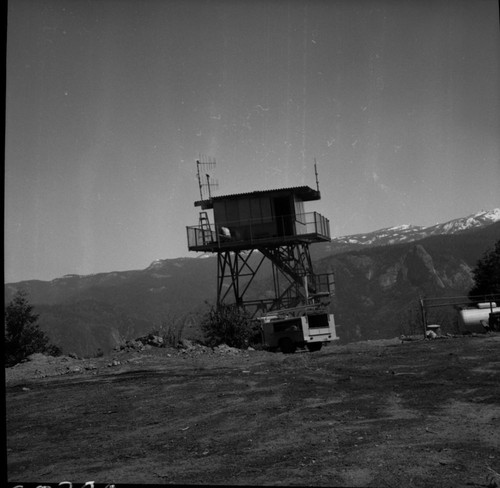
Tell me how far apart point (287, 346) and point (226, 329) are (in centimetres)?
315

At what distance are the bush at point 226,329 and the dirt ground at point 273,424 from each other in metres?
7.58

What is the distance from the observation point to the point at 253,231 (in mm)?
32344

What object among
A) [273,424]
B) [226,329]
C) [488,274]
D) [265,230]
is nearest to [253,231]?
[265,230]

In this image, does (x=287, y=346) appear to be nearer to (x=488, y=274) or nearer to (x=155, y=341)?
(x=155, y=341)

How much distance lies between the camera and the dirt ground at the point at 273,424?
605 centimetres

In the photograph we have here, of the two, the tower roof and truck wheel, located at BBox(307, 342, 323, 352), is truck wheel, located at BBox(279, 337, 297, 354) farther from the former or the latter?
the tower roof

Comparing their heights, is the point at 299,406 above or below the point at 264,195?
below

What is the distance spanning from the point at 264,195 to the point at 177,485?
1067 inches

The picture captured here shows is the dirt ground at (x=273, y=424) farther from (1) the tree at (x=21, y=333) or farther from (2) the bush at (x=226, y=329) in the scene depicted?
(1) the tree at (x=21, y=333)

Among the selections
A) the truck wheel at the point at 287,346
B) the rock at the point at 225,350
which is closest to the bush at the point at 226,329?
the rock at the point at 225,350

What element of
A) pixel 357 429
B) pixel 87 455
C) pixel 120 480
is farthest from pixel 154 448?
pixel 357 429

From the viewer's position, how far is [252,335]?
79.6ft

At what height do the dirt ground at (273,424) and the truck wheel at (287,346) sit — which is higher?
the dirt ground at (273,424)

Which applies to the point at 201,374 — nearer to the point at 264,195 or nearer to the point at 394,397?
the point at 394,397
